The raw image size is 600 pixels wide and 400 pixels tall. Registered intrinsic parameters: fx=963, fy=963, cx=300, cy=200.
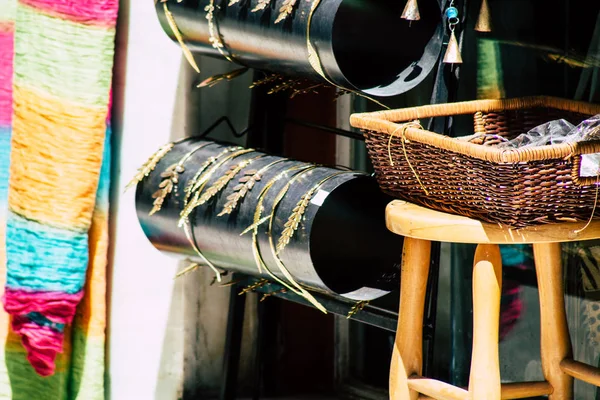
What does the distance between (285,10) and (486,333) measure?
27.3 inches

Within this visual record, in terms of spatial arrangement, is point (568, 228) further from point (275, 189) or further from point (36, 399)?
point (36, 399)

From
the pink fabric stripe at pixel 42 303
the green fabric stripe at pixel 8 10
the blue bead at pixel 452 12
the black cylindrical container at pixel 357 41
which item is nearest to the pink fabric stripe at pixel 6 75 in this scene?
the green fabric stripe at pixel 8 10

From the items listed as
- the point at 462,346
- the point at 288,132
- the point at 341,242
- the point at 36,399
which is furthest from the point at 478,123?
the point at 36,399

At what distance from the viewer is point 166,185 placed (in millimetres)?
2016

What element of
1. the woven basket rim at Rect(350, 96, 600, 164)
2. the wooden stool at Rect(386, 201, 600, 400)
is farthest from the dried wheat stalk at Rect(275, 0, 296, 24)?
the wooden stool at Rect(386, 201, 600, 400)

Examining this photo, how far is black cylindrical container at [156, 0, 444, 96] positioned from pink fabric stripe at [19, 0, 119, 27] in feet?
1.62

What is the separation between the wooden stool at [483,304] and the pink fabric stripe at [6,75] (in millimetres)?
1157

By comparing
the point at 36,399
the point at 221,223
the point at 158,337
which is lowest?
the point at 36,399

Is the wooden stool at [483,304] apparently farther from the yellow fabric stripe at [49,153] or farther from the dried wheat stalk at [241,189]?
the yellow fabric stripe at [49,153]

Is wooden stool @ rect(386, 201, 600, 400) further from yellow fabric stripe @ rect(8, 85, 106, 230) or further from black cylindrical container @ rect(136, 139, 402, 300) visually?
yellow fabric stripe @ rect(8, 85, 106, 230)

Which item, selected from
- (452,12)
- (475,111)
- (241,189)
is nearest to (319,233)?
(241,189)

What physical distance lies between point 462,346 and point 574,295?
0.29 meters

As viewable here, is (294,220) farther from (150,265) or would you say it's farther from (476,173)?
(150,265)

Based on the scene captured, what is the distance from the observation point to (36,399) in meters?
2.34
